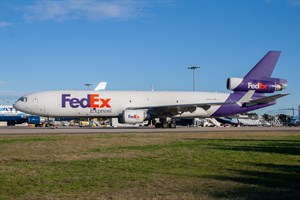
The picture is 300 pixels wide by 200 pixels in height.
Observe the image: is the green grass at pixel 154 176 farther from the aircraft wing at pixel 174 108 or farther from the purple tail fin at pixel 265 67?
the purple tail fin at pixel 265 67

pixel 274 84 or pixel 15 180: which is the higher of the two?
pixel 274 84

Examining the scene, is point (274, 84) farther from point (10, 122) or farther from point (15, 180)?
point (10, 122)

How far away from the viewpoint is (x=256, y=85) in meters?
44.9

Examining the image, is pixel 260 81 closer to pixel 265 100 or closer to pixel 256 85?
pixel 256 85

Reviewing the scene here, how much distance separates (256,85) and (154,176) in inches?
1461

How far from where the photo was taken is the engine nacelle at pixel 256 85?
44906mm

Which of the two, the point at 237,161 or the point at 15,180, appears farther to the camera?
the point at 237,161

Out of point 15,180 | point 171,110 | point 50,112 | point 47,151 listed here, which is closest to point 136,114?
point 171,110

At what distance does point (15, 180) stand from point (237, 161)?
21.6ft

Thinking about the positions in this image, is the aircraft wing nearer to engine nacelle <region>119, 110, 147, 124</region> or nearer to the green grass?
engine nacelle <region>119, 110, 147, 124</region>

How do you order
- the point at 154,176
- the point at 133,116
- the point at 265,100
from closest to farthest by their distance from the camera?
the point at 154,176 → the point at 133,116 → the point at 265,100

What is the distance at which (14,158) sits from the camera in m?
13.1

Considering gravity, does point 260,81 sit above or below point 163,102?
above

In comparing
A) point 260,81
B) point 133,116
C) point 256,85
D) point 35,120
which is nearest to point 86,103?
point 133,116
